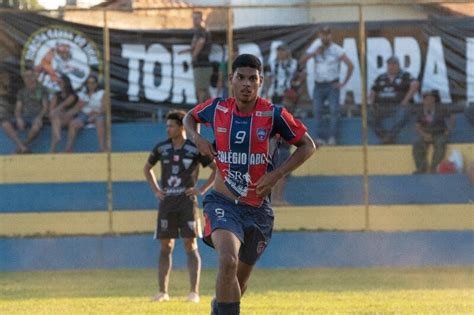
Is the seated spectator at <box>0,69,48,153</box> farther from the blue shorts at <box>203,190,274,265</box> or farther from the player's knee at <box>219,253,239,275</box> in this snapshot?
the player's knee at <box>219,253,239,275</box>

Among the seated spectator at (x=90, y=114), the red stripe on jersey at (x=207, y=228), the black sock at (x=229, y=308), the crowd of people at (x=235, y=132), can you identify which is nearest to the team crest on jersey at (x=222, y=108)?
the crowd of people at (x=235, y=132)

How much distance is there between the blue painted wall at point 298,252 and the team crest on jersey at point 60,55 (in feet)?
8.46

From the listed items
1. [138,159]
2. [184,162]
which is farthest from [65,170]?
[184,162]

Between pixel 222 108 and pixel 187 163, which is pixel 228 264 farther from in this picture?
pixel 187 163

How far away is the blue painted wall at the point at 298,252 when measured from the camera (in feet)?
65.2

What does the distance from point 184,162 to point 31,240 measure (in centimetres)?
618

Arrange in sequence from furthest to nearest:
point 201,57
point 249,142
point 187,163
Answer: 1. point 201,57
2. point 187,163
3. point 249,142

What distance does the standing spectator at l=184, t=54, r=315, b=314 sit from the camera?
935 centimetres

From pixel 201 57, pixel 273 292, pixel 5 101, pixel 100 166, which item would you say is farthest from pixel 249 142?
pixel 5 101

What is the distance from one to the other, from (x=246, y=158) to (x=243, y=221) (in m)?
0.46

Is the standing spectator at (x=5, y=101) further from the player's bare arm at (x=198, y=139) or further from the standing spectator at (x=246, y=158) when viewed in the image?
the standing spectator at (x=246, y=158)

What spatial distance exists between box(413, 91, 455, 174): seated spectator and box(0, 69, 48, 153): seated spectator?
5.89 metres

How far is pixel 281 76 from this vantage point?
20.2m

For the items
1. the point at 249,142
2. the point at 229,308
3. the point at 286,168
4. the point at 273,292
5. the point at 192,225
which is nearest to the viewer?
the point at 229,308
